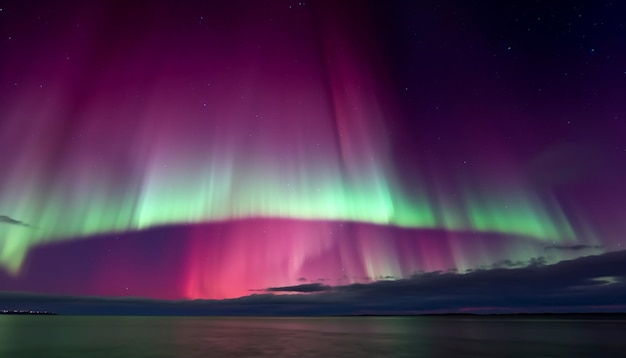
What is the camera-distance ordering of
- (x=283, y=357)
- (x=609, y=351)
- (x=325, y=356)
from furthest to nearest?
(x=609, y=351)
(x=325, y=356)
(x=283, y=357)

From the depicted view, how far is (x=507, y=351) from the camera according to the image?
44.0m

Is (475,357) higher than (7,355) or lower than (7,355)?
lower

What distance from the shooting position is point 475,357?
38906mm

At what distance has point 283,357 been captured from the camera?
3747 cm

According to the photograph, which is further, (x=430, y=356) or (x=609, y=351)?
(x=609, y=351)

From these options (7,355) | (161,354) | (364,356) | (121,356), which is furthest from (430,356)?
(7,355)

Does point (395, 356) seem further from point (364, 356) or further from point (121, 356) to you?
point (121, 356)

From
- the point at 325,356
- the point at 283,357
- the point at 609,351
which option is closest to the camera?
the point at 283,357

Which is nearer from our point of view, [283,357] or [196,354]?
[283,357]

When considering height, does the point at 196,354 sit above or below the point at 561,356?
above

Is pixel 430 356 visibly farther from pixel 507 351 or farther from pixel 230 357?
pixel 230 357

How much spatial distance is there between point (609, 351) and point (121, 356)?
142 feet

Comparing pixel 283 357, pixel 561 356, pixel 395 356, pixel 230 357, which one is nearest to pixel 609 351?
pixel 561 356

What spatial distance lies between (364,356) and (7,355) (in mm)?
30543
